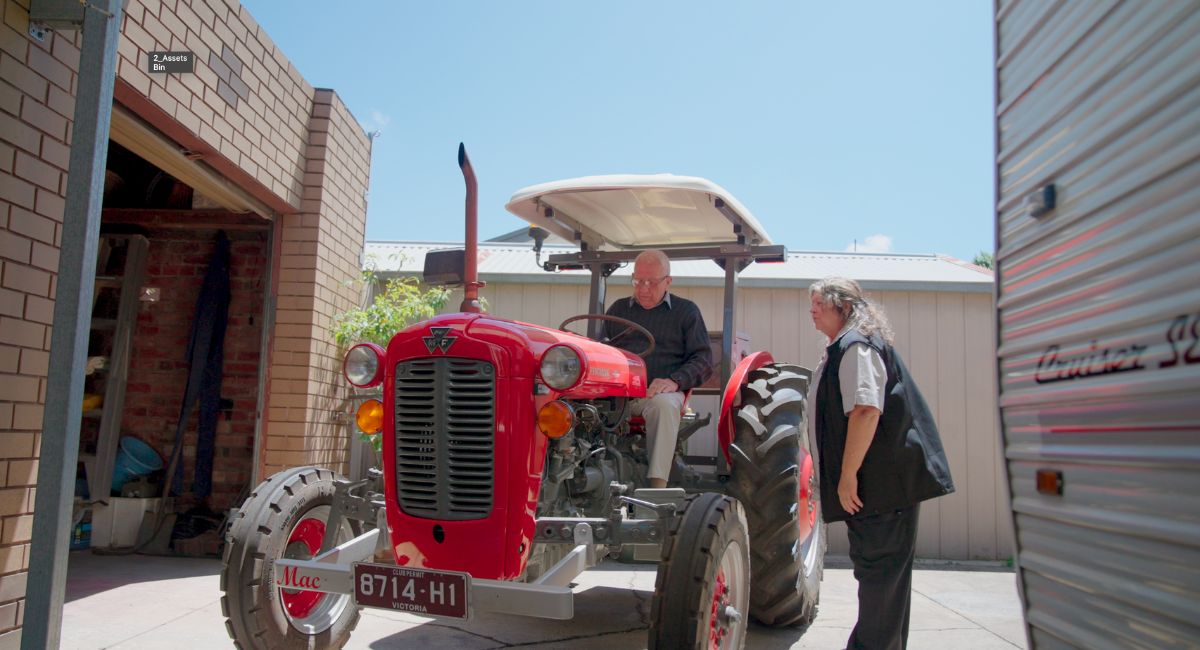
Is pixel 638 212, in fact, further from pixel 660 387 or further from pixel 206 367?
pixel 206 367

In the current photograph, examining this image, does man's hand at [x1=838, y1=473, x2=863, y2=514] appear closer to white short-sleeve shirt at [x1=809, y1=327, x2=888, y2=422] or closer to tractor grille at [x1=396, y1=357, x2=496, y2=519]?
white short-sleeve shirt at [x1=809, y1=327, x2=888, y2=422]

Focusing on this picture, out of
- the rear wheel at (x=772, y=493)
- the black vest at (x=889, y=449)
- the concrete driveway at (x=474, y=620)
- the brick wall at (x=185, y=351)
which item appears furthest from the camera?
the brick wall at (x=185, y=351)

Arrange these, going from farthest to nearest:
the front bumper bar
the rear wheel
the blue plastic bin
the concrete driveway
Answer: the blue plastic bin, the concrete driveway, the rear wheel, the front bumper bar

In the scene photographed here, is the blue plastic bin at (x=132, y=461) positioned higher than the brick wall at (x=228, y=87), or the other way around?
the brick wall at (x=228, y=87)

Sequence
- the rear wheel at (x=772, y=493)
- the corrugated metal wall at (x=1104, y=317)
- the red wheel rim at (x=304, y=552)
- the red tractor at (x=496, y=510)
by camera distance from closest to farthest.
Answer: the corrugated metal wall at (x=1104, y=317)
the red tractor at (x=496, y=510)
the red wheel rim at (x=304, y=552)
the rear wheel at (x=772, y=493)

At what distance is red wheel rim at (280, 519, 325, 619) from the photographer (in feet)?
11.0

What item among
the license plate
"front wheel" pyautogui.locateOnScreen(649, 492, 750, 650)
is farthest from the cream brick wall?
"front wheel" pyautogui.locateOnScreen(649, 492, 750, 650)

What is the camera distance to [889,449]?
3059 millimetres

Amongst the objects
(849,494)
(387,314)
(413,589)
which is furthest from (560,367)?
(387,314)

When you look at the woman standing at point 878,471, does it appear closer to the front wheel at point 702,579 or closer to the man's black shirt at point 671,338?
the front wheel at point 702,579

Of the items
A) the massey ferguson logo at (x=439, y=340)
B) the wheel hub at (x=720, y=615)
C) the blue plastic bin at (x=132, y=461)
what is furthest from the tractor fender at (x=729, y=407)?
the blue plastic bin at (x=132, y=461)

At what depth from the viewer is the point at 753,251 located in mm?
4613

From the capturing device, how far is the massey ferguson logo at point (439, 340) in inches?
117

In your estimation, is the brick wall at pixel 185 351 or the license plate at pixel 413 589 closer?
the license plate at pixel 413 589
